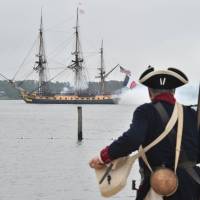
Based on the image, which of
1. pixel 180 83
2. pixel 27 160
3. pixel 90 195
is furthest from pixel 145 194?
pixel 27 160

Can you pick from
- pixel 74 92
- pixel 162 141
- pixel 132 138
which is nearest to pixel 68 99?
pixel 74 92

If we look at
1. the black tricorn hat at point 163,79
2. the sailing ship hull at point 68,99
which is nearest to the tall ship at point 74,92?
the sailing ship hull at point 68,99

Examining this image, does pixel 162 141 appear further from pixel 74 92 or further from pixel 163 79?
pixel 74 92

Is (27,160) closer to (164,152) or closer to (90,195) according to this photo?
(90,195)

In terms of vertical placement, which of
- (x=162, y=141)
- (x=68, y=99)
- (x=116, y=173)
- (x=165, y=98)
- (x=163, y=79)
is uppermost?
(x=163, y=79)

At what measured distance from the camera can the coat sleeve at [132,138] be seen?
5.69 meters

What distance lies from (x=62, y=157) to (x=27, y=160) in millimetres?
2610

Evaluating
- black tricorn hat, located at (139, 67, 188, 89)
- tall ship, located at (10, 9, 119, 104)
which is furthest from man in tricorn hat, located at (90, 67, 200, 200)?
tall ship, located at (10, 9, 119, 104)

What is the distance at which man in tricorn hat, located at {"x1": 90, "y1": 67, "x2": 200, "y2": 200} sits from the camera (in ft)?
18.9

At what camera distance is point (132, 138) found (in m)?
5.67

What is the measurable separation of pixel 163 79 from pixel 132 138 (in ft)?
2.18

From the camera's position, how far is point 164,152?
19.1ft

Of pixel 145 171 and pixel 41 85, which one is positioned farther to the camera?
pixel 41 85

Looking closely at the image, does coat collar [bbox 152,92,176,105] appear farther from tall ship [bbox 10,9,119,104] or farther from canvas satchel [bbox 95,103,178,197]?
tall ship [bbox 10,9,119,104]
